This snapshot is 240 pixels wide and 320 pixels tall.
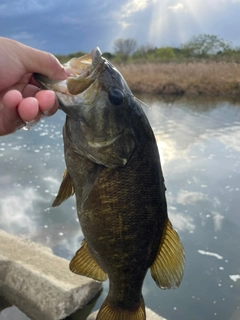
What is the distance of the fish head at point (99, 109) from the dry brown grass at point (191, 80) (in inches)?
619

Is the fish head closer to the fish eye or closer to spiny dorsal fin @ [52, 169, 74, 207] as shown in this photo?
the fish eye

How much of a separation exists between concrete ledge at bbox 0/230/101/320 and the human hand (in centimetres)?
222

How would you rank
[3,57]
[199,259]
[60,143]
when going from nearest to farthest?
[3,57]
[199,259]
[60,143]

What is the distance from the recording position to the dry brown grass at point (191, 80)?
55.1 feet

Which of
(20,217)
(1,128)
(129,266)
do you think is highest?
(1,128)

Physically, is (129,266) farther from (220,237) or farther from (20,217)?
(20,217)

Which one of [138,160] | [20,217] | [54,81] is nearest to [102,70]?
[54,81]

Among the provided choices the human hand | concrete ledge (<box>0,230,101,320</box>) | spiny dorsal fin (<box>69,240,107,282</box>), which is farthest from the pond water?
spiny dorsal fin (<box>69,240,107,282</box>)

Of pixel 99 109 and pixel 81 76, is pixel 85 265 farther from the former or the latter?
pixel 81 76

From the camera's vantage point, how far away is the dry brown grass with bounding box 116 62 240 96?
661 inches

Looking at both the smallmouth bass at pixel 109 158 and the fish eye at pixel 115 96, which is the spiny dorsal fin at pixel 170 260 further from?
the fish eye at pixel 115 96

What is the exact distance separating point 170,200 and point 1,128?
4287 mm

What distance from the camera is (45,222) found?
5.32 m

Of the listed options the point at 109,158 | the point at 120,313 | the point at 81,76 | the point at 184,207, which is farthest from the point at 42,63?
the point at 184,207
